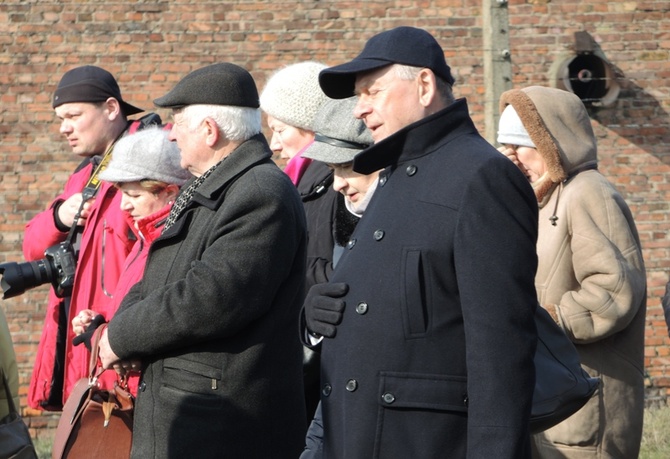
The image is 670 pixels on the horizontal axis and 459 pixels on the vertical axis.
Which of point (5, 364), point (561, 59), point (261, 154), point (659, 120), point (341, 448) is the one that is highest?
point (261, 154)

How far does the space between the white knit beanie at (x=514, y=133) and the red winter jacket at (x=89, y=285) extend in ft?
5.02

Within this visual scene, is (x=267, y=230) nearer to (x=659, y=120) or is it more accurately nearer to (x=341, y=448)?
(x=341, y=448)

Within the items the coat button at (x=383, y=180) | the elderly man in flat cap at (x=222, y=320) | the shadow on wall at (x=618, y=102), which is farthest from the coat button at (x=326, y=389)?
the shadow on wall at (x=618, y=102)

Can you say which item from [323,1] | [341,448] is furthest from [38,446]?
[341,448]

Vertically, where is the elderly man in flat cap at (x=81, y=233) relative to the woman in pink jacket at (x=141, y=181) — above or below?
below

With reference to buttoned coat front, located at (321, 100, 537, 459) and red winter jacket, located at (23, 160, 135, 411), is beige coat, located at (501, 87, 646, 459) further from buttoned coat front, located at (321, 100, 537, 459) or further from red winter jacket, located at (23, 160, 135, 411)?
red winter jacket, located at (23, 160, 135, 411)

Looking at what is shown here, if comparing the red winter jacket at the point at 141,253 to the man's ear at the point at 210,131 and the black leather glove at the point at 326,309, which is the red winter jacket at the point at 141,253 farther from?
the black leather glove at the point at 326,309

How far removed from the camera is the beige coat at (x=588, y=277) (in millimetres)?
4023

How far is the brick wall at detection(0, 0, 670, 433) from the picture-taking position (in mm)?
7828

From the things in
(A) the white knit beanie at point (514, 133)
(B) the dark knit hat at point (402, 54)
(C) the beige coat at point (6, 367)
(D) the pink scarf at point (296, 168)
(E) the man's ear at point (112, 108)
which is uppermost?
(B) the dark knit hat at point (402, 54)

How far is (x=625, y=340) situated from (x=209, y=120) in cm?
175

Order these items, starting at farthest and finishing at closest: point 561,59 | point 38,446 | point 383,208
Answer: point 561,59
point 38,446
point 383,208

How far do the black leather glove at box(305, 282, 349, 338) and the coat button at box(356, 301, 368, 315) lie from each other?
63 mm

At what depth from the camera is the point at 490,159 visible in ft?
8.28
